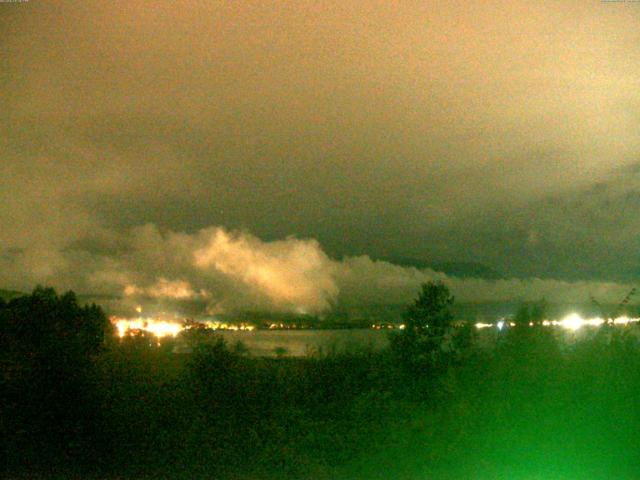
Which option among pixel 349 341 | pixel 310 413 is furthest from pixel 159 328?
pixel 310 413

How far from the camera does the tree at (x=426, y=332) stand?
17203 mm

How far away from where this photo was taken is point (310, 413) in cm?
1372

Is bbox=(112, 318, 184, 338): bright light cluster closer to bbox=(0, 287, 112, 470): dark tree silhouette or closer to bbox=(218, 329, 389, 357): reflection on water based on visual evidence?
bbox=(218, 329, 389, 357): reflection on water

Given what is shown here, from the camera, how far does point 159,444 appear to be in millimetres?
11180

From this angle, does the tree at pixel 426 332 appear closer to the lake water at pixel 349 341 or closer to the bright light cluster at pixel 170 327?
the lake water at pixel 349 341

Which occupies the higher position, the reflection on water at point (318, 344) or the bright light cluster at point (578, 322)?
the bright light cluster at point (578, 322)

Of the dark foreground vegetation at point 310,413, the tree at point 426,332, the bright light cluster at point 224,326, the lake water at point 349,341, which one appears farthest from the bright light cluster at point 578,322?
the bright light cluster at point 224,326

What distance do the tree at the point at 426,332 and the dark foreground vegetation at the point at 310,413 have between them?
1986mm

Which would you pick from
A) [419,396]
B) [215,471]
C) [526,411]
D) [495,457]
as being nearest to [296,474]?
[215,471]

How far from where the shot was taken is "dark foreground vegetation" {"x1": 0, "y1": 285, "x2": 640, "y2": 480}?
10648mm

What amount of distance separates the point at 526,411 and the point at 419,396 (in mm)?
3141

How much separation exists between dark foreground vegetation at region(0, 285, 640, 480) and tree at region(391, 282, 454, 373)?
1986 millimetres

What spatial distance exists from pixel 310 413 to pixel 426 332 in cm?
578

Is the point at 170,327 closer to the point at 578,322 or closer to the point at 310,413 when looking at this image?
the point at 310,413
